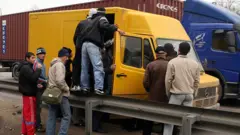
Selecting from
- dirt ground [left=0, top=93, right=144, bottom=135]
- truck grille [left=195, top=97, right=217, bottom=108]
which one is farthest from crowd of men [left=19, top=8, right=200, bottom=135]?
truck grille [left=195, top=97, right=217, bottom=108]

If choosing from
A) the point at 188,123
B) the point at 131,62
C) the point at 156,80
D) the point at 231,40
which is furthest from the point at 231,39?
the point at 188,123

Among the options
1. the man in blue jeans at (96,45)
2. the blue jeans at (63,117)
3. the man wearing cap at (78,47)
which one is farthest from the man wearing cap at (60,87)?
the man wearing cap at (78,47)

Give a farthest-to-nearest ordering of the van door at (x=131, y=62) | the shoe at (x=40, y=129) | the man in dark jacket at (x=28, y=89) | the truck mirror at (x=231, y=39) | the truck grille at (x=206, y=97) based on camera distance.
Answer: the truck mirror at (x=231, y=39) → the shoe at (x=40, y=129) → the truck grille at (x=206, y=97) → the van door at (x=131, y=62) → the man in dark jacket at (x=28, y=89)

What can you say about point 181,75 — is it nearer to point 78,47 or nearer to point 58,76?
point 58,76

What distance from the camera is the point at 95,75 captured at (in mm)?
Answer: 5426

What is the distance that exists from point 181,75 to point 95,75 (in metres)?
1.49

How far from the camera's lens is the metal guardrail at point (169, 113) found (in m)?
3.78

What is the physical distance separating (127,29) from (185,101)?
1.96 m

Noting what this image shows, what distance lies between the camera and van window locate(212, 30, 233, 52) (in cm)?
951

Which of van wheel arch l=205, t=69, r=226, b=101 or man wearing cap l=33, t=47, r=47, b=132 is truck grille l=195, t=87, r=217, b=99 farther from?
van wheel arch l=205, t=69, r=226, b=101

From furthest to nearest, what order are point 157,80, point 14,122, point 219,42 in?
point 219,42 < point 14,122 < point 157,80

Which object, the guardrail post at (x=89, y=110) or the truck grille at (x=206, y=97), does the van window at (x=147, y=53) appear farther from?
the guardrail post at (x=89, y=110)

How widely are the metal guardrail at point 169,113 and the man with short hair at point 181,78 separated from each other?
598mm

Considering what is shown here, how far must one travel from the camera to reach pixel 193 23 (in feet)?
33.9
